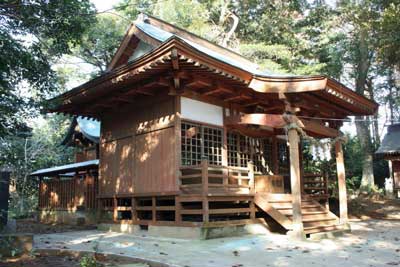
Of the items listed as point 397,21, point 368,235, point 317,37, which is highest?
point 317,37

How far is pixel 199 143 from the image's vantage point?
1027 centimetres

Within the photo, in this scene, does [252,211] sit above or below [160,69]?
below

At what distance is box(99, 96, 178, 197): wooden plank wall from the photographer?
32.1 feet

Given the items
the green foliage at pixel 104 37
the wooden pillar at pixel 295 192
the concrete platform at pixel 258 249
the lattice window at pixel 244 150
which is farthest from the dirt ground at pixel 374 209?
the green foliage at pixel 104 37

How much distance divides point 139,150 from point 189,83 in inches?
103

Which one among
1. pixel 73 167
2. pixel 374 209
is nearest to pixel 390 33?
pixel 374 209

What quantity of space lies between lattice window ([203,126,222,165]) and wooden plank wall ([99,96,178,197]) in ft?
4.03

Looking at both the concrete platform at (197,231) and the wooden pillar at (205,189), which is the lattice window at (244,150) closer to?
the concrete platform at (197,231)

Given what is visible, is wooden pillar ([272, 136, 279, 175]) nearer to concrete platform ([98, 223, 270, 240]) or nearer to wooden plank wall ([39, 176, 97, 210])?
concrete platform ([98, 223, 270, 240])

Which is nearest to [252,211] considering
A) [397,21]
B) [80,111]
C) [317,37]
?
[80,111]

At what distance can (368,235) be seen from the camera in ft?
31.6

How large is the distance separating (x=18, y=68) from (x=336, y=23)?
18697mm

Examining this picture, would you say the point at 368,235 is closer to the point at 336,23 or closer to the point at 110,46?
the point at 336,23

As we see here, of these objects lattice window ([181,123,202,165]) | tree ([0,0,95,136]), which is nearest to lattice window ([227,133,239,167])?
lattice window ([181,123,202,165])
